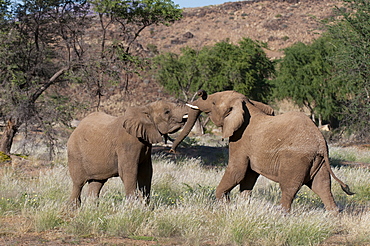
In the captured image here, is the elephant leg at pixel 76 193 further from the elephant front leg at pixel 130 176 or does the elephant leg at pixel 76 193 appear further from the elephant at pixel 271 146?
the elephant at pixel 271 146

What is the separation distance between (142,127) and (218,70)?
3125 centimetres

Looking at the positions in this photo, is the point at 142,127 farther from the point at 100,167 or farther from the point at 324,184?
the point at 324,184

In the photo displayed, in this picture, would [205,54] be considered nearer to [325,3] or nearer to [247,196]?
[247,196]

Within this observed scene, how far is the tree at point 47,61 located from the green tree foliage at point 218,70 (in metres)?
20.3

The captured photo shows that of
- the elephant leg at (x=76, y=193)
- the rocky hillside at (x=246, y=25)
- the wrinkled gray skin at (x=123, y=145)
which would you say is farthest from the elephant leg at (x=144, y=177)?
the rocky hillside at (x=246, y=25)

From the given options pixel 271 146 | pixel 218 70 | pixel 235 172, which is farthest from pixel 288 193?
pixel 218 70

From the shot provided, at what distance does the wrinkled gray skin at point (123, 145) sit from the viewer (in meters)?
7.88

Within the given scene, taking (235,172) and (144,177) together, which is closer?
(235,172)

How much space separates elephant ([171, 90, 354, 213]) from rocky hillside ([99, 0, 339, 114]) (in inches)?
2339

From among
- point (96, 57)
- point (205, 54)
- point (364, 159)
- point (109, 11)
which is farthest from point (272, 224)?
point (205, 54)

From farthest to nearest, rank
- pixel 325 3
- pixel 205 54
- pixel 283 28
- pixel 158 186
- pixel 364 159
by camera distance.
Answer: pixel 325 3, pixel 283 28, pixel 205 54, pixel 364 159, pixel 158 186

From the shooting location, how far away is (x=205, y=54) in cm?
3803

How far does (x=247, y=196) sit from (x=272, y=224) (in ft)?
4.85

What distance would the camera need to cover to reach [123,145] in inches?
318
